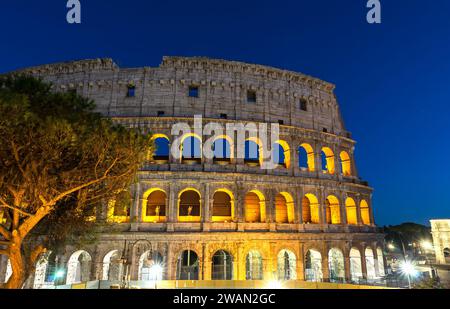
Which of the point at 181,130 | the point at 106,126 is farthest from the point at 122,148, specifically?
the point at 181,130

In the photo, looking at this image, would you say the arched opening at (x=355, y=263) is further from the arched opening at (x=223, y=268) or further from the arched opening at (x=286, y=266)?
the arched opening at (x=223, y=268)

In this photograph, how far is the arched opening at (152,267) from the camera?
1897cm

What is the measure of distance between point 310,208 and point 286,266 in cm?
461

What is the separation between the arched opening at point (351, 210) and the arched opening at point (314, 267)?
480 cm

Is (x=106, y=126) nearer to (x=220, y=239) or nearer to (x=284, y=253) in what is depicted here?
(x=220, y=239)

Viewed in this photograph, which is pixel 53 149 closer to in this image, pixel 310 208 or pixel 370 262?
pixel 310 208

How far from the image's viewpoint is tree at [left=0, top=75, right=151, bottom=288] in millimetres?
9812

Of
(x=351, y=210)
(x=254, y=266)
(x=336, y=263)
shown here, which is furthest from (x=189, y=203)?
(x=351, y=210)

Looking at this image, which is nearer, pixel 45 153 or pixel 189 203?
pixel 45 153

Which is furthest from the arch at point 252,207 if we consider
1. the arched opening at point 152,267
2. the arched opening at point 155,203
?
the arched opening at point 152,267

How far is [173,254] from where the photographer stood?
19.1m

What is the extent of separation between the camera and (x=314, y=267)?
21516 millimetres

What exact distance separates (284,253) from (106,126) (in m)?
16.1

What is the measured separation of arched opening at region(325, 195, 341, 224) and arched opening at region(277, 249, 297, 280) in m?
4.70
